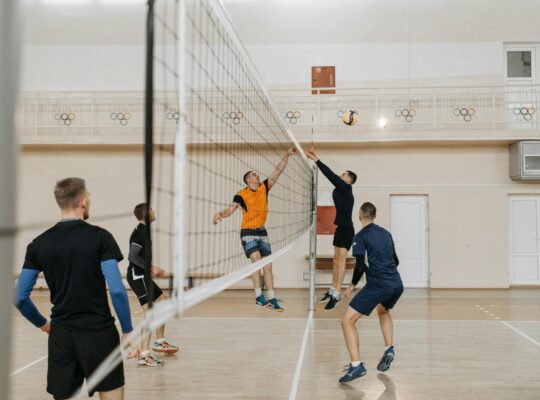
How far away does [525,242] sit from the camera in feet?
47.4

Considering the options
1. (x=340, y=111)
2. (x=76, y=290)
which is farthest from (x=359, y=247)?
(x=340, y=111)

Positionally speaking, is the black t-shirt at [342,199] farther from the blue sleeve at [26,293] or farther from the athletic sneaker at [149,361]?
the blue sleeve at [26,293]

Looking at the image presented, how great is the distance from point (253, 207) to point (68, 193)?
12.6 ft

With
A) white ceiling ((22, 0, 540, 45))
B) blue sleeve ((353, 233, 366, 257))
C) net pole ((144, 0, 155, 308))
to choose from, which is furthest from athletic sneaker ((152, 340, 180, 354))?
white ceiling ((22, 0, 540, 45))

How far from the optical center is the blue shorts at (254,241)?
6.74 m

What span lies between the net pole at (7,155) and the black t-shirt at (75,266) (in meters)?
2.27

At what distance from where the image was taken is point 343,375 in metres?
5.93

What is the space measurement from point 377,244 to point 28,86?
43.2ft

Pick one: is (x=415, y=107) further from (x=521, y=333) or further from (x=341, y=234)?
(x=521, y=333)

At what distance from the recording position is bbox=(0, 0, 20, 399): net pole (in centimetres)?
96

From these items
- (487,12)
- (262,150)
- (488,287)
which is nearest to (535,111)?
(487,12)

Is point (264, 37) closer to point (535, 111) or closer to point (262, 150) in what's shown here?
point (262, 150)

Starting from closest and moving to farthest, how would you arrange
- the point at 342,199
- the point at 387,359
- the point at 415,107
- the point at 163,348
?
the point at 387,359
the point at 163,348
the point at 342,199
the point at 415,107

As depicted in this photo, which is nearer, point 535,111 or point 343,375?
point 343,375
